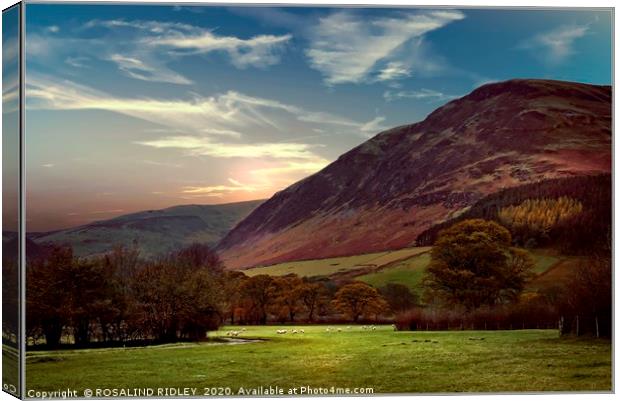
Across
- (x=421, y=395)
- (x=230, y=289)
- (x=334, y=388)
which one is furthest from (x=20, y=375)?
(x=421, y=395)

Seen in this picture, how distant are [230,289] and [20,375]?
3449 mm

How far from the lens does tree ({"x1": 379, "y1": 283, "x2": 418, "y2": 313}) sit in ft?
63.5

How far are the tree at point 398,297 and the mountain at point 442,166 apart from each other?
69 cm

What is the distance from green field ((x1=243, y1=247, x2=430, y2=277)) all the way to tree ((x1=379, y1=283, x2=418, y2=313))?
0.40 meters

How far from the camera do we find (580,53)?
19500 mm

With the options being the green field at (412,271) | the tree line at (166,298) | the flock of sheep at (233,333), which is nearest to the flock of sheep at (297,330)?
the flock of sheep at (233,333)

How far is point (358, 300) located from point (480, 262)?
2.01 m

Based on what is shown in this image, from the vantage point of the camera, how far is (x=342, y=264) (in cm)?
1953

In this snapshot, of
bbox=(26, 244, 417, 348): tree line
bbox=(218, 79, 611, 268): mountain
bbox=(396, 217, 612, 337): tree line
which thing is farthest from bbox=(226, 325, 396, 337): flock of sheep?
bbox=(218, 79, 611, 268): mountain

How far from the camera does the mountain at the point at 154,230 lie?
61.4ft

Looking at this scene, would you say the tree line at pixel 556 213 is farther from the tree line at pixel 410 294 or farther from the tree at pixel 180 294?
the tree at pixel 180 294

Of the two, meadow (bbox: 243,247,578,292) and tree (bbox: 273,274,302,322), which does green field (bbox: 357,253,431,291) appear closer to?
meadow (bbox: 243,247,578,292)

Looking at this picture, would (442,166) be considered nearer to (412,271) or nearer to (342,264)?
(412,271)

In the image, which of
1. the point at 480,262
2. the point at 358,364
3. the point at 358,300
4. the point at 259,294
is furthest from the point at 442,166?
the point at 259,294
